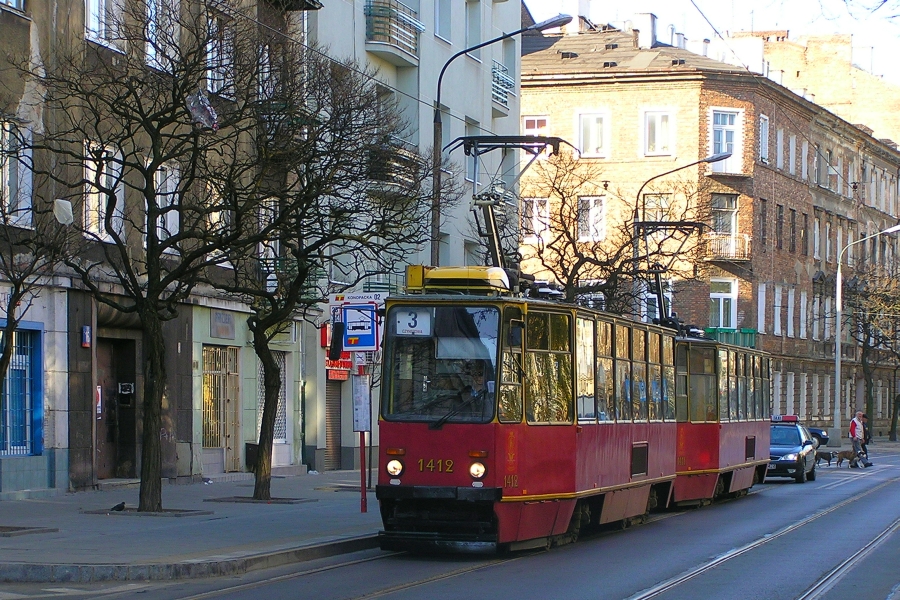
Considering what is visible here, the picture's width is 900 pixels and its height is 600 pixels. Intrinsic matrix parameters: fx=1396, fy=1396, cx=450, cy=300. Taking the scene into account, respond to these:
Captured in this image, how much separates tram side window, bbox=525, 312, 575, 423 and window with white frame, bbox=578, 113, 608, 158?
4470cm

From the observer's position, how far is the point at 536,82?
202ft

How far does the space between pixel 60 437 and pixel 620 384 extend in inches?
379

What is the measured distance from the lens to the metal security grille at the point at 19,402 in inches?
868

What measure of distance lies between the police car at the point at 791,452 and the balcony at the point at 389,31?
13.6 metres

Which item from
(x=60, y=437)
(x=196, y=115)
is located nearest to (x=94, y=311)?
(x=60, y=437)

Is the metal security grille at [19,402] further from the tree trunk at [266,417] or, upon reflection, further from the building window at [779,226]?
the building window at [779,226]

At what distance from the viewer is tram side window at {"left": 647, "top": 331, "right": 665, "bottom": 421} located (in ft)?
67.6

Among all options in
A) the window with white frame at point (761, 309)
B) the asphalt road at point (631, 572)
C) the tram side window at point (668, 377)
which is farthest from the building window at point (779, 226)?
the asphalt road at point (631, 572)

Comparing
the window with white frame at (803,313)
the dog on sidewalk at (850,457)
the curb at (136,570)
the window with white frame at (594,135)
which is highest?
the window with white frame at (594,135)

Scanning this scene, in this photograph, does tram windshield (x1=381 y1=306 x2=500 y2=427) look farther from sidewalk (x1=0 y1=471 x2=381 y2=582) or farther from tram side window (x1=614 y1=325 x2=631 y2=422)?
tram side window (x1=614 y1=325 x2=631 y2=422)

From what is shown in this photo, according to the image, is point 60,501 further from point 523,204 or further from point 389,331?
point 523,204

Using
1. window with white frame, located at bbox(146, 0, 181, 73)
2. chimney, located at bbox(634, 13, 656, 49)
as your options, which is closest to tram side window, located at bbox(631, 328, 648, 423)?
window with white frame, located at bbox(146, 0, 181, 73)

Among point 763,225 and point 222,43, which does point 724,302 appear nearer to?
point 763,225

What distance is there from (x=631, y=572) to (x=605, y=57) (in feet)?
164
